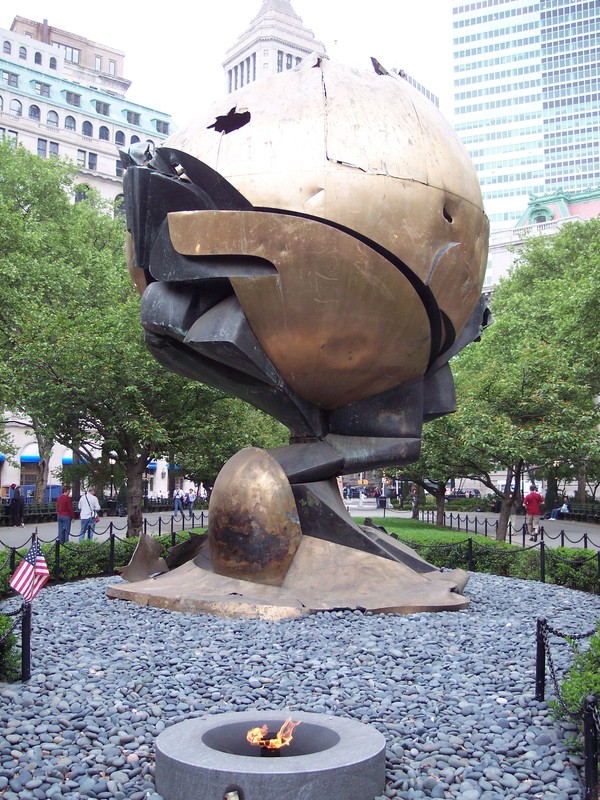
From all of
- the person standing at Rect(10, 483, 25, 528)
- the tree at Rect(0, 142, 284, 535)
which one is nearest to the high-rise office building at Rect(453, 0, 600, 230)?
the person standing at Rect(10, 483, 25, 528)

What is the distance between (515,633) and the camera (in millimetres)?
7914

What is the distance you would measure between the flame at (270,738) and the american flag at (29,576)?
4.63m

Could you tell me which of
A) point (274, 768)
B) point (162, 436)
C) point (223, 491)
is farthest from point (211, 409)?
point (274, 768)

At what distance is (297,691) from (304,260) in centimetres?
428

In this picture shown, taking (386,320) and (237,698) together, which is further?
(386,320)

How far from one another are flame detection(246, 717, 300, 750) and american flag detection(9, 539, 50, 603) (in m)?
4.63

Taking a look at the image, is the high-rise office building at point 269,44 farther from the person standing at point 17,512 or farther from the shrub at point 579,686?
the shrub at point 579,686

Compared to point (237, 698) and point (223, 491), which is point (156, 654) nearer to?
point (237, 698)

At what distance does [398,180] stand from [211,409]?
34.5 ft

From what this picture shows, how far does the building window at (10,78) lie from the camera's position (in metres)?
55.0

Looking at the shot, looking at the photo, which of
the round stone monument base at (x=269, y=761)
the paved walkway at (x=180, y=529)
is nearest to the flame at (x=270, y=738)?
the round stone monument base at (x=269, y=761)

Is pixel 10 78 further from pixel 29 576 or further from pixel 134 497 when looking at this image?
pixel 29 576

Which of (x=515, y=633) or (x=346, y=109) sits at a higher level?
(x=346, y=109)

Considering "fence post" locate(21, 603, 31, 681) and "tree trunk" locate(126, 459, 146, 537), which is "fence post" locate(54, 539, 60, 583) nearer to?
"tree trunk" locate(126, 459, 146, 537)
